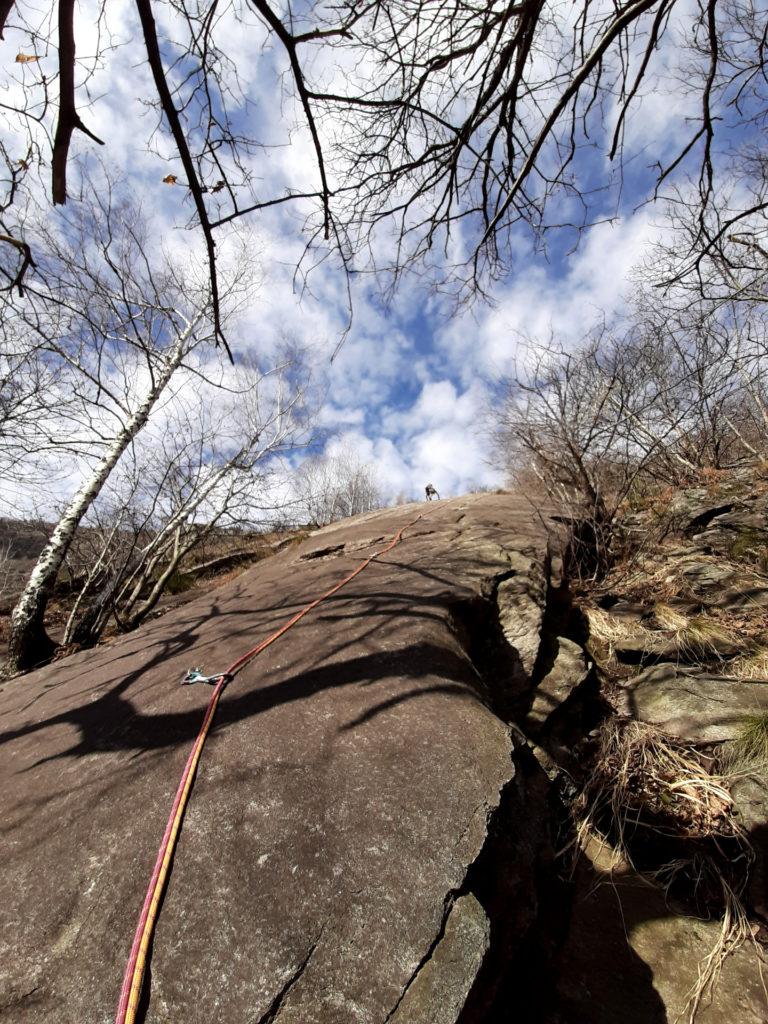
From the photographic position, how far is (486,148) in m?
2.44

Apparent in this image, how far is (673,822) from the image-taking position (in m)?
2.77

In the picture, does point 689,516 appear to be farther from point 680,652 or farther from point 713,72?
point 713,72

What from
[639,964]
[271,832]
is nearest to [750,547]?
[639,964]

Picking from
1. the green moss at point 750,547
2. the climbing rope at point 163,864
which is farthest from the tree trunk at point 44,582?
the green moss at point 750,547

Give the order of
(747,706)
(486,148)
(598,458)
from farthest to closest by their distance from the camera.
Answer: (598,458) < (747,706) < (486,148)

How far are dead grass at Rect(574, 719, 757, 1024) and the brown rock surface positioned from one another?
1.36 meters

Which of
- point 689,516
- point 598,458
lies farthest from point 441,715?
point 689,516

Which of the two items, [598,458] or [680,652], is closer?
[680,652]

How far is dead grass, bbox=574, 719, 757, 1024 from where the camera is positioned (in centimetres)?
240

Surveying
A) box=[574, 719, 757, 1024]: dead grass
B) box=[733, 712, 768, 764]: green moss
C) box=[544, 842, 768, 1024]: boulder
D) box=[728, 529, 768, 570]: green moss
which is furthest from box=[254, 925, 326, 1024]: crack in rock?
box=[728, 529, 768, 570]: green moss

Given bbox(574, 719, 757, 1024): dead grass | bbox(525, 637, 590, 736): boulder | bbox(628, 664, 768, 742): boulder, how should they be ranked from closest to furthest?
bbox(574, 719, 757, 1024): dead grass, bbox(628, 664, 768, 742): boulder, bbox(525, 637, 590, 736): boulder

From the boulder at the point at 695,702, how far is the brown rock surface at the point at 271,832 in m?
1.74

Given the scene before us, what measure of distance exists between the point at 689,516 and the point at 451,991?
6.94 m

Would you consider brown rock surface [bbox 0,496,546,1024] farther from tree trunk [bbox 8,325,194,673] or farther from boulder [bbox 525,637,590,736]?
tree trunk [bbox 8,325,194,673]
